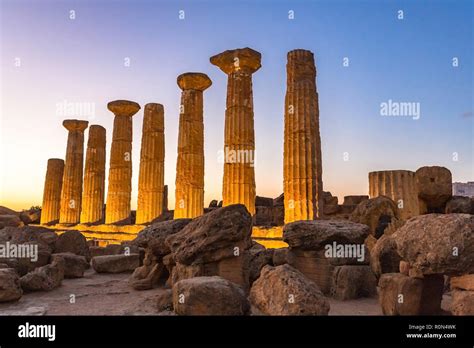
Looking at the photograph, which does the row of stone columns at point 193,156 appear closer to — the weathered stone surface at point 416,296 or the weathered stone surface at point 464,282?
the weathered stone surface at point 416,296

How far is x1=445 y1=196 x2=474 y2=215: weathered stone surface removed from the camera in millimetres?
10688

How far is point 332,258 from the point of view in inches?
296

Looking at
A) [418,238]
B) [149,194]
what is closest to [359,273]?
[418,238]

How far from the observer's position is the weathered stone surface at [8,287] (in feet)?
20.3

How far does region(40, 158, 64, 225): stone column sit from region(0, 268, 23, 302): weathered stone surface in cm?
2093

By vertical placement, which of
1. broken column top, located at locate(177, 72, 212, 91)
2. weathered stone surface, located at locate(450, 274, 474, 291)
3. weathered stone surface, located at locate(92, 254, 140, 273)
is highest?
broken column top, located at locate(177, 72, 212, 91)

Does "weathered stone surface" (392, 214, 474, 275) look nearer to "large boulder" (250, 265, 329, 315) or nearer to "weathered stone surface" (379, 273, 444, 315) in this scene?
"weathered stone surface" (379, 273, 444, 315)

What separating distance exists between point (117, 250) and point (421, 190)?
9325mm

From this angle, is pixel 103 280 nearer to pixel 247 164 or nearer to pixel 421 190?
pixel 247 164

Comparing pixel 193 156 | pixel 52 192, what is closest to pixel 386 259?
pixel 193 156

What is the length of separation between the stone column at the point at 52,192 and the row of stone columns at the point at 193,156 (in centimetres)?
6

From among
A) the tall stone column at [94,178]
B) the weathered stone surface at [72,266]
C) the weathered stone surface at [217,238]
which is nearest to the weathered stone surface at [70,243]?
the weathered stone surface at [72,266]

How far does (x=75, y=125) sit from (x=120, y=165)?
19.3ft

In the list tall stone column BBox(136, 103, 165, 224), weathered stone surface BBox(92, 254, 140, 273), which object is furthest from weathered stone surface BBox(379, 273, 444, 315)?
tall stone column BBox(136, 103, 165, 224)
